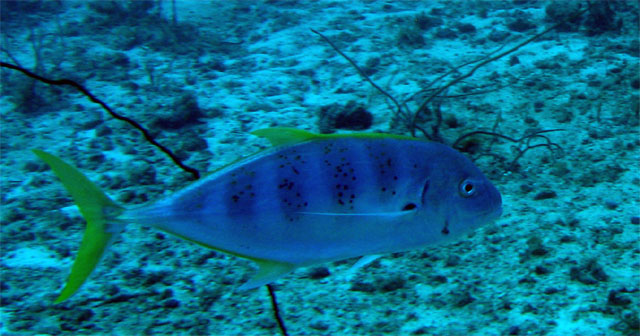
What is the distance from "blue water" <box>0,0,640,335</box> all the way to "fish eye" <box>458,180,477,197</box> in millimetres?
258

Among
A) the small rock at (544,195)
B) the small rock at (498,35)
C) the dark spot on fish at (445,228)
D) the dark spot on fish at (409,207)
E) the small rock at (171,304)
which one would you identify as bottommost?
the small rock at (171,304)

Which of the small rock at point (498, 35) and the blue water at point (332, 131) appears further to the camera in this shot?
the small rock at point (498, 35)

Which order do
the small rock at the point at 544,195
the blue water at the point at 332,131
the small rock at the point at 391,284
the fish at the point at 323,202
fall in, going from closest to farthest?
1. the fish at the point at 323,202
2. the blue water at the point at 332,131
3. the small rock at the point at 391,284
4. the small rock at the point at 544,195

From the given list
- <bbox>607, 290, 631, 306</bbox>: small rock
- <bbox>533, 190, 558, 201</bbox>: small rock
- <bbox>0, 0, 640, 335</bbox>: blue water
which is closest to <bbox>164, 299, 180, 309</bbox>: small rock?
<bbox>0, 0, 640, 335</bbox>: blue water

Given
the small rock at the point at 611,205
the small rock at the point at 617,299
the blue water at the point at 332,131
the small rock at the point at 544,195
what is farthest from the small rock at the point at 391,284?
the small rock at the point at 611,205

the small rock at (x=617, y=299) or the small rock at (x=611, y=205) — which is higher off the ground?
the small rock at (x=611, y=205)

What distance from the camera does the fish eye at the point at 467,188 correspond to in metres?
1.59

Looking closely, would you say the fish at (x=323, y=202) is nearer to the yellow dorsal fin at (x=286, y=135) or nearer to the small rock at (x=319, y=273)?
the yellow dorsal fin at (x=286, y=135)

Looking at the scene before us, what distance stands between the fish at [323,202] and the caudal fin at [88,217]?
0.07 ft

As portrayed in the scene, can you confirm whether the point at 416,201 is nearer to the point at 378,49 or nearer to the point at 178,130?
the point at 178,130

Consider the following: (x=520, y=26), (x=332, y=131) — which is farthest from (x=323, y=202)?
(x=520, y=26)

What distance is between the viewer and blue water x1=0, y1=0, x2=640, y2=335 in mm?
2602

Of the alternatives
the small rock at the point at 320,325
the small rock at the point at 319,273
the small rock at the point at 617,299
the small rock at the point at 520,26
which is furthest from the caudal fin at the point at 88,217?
the small rock at the point at 520,26

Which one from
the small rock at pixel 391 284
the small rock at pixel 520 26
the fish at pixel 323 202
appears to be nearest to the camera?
the fish at pixel 323 202
